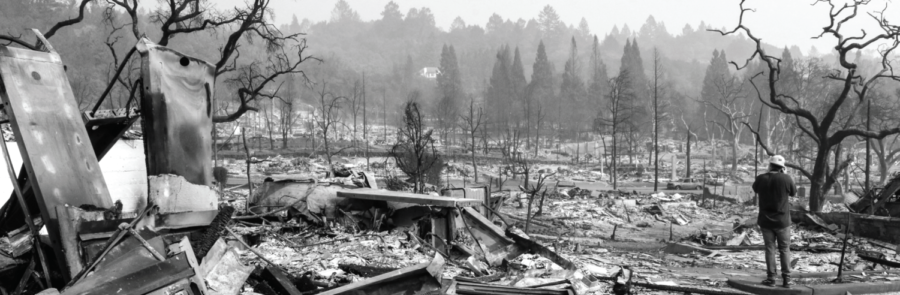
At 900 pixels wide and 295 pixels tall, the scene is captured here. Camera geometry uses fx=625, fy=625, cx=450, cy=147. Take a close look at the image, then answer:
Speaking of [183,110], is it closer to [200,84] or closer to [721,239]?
[200,84]

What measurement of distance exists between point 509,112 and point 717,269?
2709 inches

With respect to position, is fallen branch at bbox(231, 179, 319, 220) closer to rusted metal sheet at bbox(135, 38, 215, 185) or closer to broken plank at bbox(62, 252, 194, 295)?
rusted metal sheet at bbox(135, 38, 215, 185)

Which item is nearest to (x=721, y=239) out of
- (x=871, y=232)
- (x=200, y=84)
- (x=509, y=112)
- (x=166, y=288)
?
(x=871, y=232)

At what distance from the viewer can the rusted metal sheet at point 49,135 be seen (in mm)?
4059

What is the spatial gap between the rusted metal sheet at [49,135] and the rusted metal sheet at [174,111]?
2.56 ft

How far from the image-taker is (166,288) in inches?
140

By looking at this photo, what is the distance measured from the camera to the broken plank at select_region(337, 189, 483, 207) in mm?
8469

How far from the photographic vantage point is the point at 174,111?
543cm

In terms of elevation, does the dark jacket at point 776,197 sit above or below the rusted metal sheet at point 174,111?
below

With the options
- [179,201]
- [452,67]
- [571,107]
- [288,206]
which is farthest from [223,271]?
[452,67]

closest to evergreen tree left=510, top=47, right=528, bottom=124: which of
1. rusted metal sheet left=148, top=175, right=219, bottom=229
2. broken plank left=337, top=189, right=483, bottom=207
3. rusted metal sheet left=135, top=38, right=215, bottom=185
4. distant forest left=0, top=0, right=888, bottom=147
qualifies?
distant forest left=0, top=0, right=888, bottom=147

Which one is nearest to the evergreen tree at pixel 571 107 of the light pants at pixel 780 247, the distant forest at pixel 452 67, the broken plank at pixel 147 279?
the distant forest at pixel 452 67

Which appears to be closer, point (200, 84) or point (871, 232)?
point (200, 84)

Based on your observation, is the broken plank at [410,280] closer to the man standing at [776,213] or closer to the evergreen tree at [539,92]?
the man standing at [776,213]
